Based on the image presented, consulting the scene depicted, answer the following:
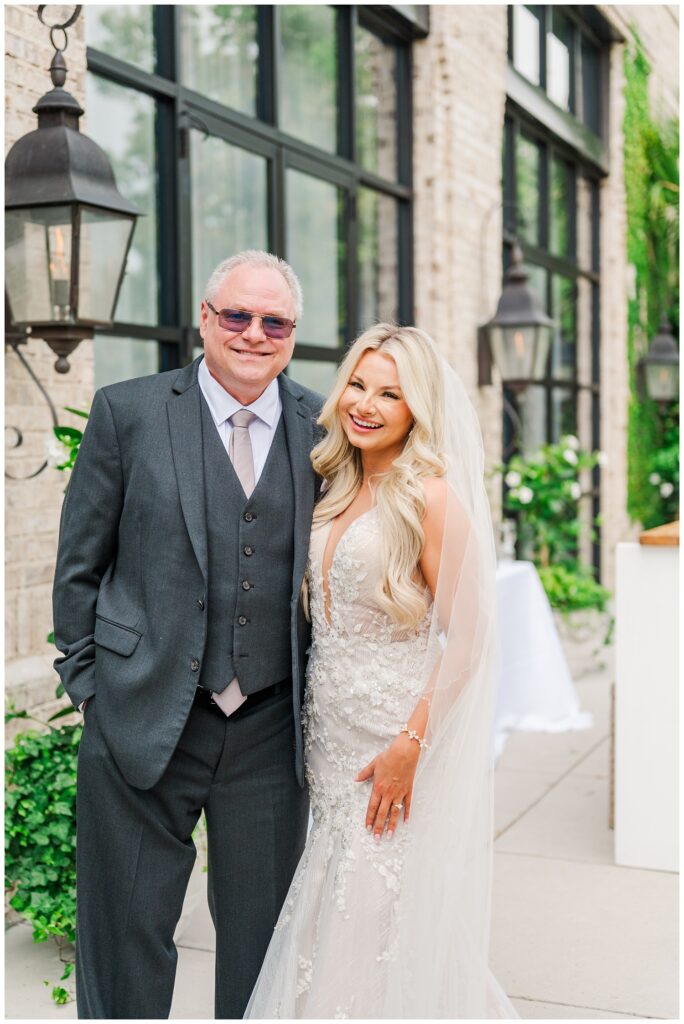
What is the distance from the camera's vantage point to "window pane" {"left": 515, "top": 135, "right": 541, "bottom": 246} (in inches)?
377

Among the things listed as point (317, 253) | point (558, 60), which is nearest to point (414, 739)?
point (317, 253)

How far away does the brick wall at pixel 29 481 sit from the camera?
3.99 meters

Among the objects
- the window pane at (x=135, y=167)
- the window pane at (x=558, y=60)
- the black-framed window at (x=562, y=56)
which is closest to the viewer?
the window pane at (x=135, y=167)

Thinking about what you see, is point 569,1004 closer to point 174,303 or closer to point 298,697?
point 298,697

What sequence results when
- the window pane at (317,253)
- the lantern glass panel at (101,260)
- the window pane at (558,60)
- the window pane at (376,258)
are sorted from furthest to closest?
the window pane at (558,60), the window pane at (376,258), the window pane at (317,253), the lantern glass panel at (101,260)

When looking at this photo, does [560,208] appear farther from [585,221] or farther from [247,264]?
[247,264]

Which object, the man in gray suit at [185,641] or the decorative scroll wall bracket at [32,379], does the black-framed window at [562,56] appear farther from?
the man in gray suit at [185,641]

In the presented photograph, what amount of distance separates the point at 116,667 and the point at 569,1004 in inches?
71.5

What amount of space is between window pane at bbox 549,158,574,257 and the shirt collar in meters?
8.23

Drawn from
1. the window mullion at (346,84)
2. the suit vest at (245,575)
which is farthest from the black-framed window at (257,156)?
the suit vest at (245,575)

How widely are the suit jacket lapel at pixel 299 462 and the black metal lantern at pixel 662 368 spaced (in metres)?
8.73

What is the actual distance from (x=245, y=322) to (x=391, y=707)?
0.98 meters

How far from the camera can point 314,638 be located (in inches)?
110

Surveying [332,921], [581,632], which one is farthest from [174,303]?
[581,632]
